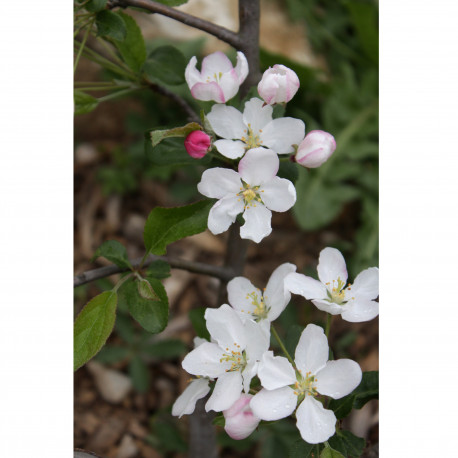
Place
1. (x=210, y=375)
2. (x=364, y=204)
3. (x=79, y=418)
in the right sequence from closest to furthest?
(x=210, y=375)
(x=79, y=418)
(x=364, y=204)

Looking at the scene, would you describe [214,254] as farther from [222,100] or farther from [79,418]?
[222,100]

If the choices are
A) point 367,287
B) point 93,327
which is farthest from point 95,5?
point 367,287

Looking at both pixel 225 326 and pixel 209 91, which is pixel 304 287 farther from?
pixel 209 91

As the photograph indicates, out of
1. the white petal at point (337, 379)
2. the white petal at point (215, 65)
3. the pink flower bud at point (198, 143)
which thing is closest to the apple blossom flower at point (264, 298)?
the white petal at point (337, 379)

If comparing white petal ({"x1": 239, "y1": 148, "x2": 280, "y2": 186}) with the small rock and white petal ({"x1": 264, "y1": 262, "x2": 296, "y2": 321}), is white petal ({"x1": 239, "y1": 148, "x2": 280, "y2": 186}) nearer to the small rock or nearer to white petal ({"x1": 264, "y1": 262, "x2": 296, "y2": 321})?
white petal ({"x1": 264, "y1": 262, "x2": 296, "y2": 321})

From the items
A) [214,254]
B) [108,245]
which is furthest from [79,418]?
[108,245]

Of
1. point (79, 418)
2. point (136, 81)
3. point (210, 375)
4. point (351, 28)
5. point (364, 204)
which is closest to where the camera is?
point (210, 375)

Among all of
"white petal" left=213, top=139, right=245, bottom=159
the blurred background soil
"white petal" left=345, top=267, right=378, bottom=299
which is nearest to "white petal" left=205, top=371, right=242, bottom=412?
"white petal" left=345, top=267, right=378, bottom=299

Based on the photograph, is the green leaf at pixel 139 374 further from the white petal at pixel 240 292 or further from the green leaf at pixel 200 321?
the white petal at pixel 240 292
